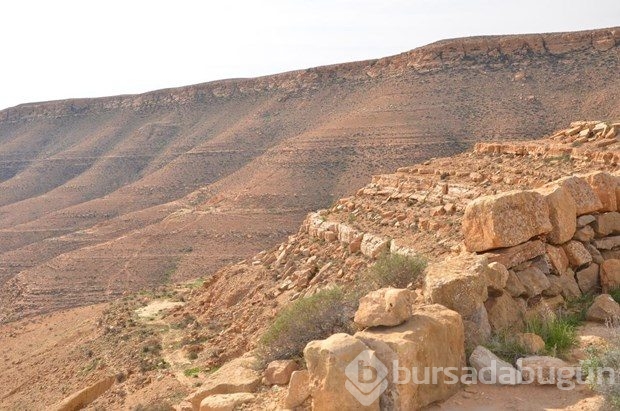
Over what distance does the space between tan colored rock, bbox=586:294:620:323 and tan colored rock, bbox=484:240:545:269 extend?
101 cm

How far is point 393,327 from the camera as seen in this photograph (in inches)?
251

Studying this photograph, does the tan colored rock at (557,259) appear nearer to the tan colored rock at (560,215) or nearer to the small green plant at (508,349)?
the tan colored rock at (560,215)

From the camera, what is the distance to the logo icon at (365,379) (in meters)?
5.60

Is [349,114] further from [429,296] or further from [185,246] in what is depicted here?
[429,296]

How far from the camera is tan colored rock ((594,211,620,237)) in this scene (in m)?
9.56

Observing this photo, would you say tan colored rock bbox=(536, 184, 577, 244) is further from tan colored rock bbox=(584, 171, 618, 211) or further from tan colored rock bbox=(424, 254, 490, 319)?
tan colored rock bbox=(424, 254, 490, 319)

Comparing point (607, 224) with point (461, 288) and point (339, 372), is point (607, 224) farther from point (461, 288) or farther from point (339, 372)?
point (339, 372)

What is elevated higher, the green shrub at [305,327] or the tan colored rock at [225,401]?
the green shrub at [305,327]

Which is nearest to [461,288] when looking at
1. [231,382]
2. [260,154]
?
[231,382]

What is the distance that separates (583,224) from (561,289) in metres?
1.39

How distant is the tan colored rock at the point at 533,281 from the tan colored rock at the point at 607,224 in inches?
70.8

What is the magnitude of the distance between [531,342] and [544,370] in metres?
0.69

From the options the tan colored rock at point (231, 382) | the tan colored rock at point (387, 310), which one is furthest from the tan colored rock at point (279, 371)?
the tan colored rock at point (387, 310)

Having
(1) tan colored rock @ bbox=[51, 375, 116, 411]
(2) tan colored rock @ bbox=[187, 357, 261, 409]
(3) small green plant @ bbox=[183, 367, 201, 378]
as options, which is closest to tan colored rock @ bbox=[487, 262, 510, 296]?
(2) tan colored rock @ bbox=[187, 357, 261, 409]
